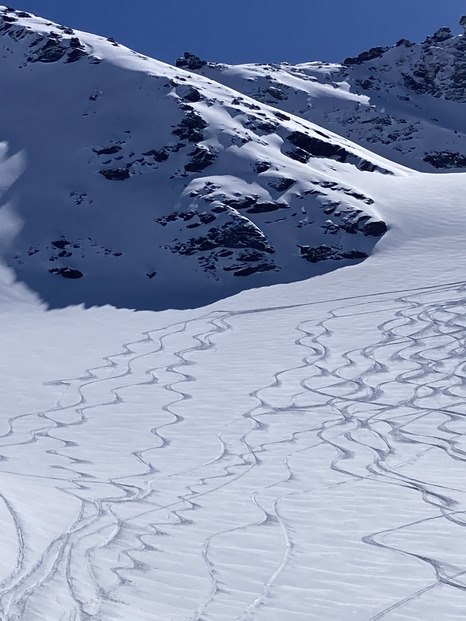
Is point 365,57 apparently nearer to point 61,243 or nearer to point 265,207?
point 265,207

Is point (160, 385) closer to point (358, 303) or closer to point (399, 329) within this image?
point (399, 329)

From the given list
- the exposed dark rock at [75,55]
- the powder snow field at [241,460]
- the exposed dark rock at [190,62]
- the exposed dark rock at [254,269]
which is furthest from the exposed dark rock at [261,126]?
the exposed dark rock at [190,62]

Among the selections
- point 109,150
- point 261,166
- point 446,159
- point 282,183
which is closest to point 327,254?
point 282,183

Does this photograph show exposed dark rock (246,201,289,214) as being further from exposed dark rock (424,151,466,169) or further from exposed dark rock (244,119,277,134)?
exposed dark rock (424,151,466,169)

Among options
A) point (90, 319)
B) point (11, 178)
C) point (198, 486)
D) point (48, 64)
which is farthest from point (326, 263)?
point (48, 64)

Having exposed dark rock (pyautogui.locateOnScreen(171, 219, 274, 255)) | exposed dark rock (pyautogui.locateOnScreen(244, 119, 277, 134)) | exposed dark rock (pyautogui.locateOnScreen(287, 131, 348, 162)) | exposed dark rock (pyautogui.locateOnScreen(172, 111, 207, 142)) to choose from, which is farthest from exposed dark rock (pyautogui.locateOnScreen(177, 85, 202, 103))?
exposed dark rock (pyautogui.locateOnScreen(171, 219, 274, 255))

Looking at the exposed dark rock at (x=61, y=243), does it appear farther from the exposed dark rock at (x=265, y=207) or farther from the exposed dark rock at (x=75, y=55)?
the exposed dark rock at (x=75, y=55)
